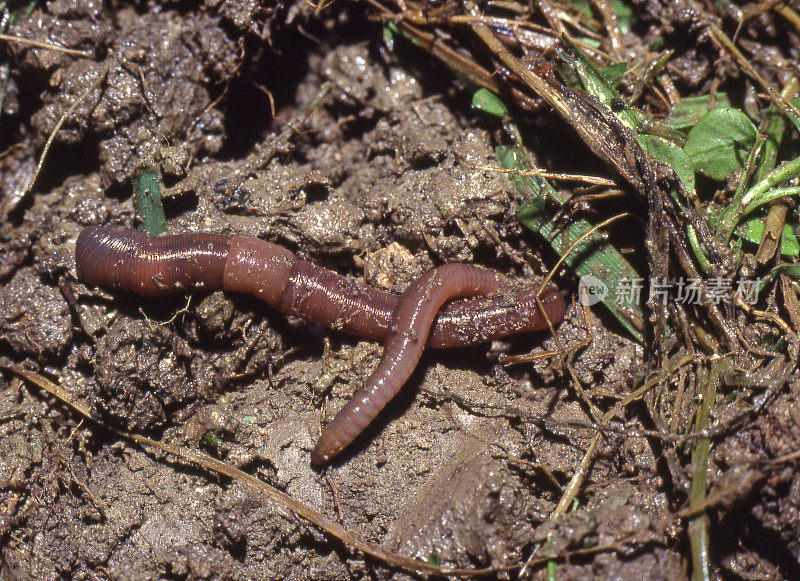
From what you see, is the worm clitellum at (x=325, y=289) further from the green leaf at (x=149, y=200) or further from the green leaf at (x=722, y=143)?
the green leaf at (x=722, y=143)

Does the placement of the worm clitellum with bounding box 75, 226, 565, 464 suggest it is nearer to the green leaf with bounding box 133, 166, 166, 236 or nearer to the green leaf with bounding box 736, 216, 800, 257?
the green leaf with bounding box 133, 166, 166, 236

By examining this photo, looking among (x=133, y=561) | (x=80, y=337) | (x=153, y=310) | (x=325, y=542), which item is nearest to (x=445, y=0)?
(x=153, y=310)

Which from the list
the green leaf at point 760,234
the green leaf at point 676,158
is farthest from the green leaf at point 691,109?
the green leaf at point 760,234

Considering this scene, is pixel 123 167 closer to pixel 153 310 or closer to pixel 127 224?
pixel 127 224

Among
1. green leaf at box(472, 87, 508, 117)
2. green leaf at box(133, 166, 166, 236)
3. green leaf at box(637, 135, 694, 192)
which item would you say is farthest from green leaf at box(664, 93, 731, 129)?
green leaf at box(133, 166, 166, 236)

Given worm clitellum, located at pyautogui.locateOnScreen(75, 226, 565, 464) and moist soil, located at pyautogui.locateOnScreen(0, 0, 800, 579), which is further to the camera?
worm clitellum, located at pyautogui.locateOnScreen(75, 226, 565, 464)

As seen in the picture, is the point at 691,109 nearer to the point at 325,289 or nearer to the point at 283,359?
the point at 325,289
